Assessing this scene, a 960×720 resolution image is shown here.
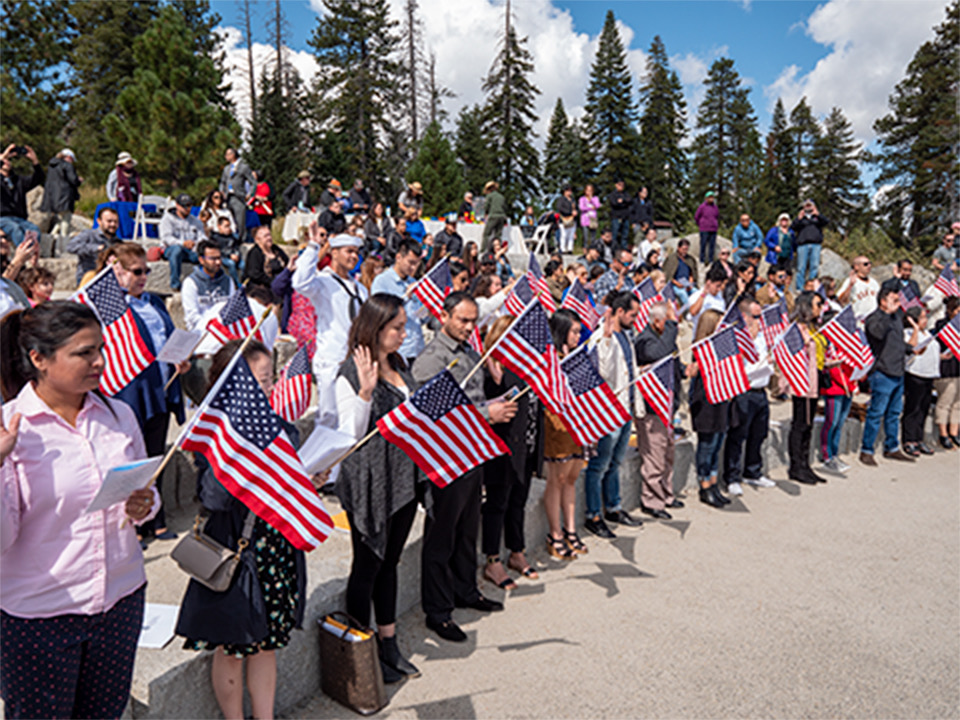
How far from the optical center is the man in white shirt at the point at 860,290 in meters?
11.4

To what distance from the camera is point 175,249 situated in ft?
37.0

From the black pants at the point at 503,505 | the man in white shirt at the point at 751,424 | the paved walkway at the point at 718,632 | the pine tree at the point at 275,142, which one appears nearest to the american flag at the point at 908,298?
the man in white shirt at the point at 751,424

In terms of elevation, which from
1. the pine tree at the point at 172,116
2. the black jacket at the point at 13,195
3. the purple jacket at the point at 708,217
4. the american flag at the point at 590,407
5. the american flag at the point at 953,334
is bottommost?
the american flag at the point at 590,407

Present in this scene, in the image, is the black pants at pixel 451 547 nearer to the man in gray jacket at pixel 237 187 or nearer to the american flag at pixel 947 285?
the american flag at pixel 947 285

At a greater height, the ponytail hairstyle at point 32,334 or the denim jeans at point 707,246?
the denim jeans at point 707,246

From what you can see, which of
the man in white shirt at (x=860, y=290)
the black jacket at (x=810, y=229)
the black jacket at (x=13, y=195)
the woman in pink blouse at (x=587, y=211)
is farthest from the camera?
the woman in pink blouse at (x=587, y=211)

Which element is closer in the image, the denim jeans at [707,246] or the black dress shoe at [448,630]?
the black dress shoe at [448,630]

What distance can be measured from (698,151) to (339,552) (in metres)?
51.8

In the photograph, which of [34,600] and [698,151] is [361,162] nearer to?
[698,151]

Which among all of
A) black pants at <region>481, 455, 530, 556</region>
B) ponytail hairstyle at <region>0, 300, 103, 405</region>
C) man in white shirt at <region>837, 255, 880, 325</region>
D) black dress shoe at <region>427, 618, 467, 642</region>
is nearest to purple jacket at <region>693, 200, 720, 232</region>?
man in white shirt at <region>837, 255, 880, 325</region>

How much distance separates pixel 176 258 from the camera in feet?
37.1

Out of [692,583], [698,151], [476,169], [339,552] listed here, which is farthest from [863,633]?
[698,151]

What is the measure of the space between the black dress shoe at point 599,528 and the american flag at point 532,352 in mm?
2115

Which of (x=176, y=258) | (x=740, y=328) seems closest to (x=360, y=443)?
(x=740, y=328)
